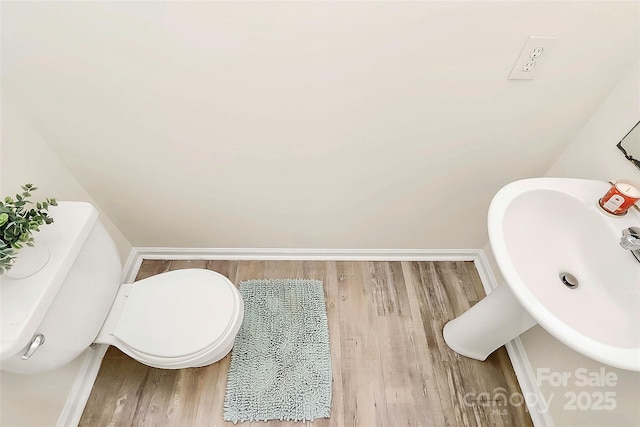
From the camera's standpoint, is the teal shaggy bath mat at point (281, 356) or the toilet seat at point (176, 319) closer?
the toilet seat at point (176, 319)

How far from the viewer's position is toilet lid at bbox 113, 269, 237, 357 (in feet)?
3.84

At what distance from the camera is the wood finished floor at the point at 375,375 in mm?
1371

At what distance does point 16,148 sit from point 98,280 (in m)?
0.48

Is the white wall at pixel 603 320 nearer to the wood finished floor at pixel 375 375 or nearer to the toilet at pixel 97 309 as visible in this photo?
the wood finished floor at pixel 375 375

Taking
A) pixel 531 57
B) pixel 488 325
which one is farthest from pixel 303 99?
pixel 488 325

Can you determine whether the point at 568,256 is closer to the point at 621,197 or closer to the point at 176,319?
the point at 621,197

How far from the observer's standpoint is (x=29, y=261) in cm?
96

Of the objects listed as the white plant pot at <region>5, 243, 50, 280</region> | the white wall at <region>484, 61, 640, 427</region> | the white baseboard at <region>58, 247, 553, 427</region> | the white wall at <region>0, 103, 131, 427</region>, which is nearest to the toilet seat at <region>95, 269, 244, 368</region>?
the white wall at <region>0, 103, 131, 427</region>

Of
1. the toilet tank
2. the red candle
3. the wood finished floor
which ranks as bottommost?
the wood finished floor

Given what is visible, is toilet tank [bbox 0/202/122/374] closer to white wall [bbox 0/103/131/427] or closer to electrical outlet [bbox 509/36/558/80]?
white wall [bbox 0/103/131/427]

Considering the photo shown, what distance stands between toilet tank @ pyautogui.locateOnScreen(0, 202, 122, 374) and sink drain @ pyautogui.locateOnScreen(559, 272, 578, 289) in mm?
1448

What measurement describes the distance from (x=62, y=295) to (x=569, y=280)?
4.90ft

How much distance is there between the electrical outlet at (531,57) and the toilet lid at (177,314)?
3.90ft

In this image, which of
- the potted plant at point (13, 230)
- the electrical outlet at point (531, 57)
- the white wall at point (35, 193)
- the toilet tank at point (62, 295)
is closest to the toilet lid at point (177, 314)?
the toilet tank at point (62, 295)
